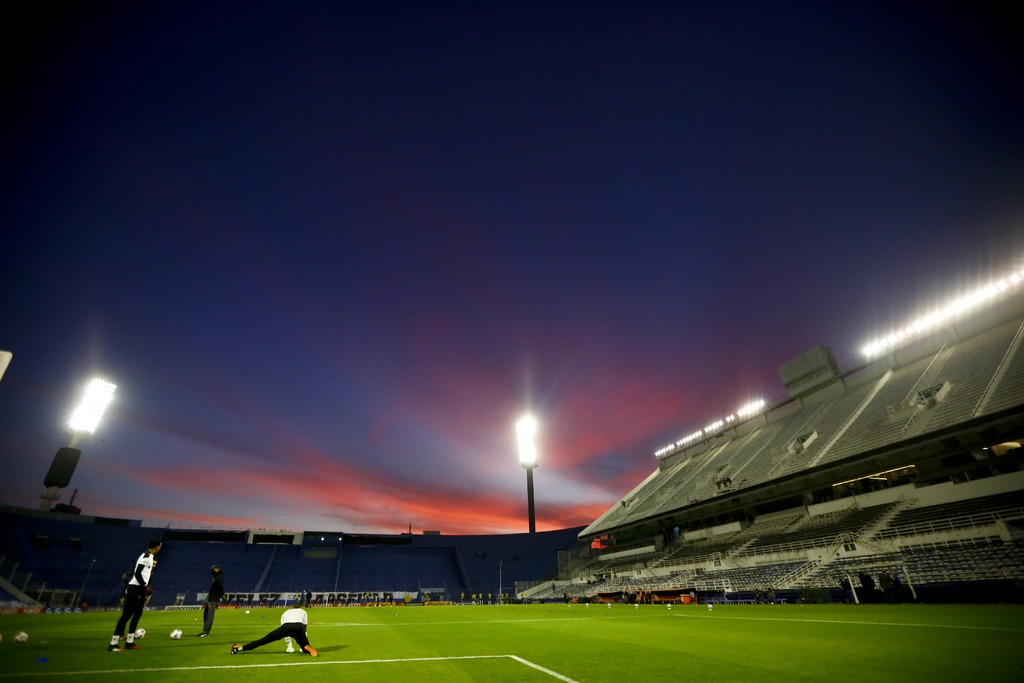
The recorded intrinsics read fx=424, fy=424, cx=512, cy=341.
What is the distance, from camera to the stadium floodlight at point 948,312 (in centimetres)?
3093

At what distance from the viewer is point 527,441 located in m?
67.8

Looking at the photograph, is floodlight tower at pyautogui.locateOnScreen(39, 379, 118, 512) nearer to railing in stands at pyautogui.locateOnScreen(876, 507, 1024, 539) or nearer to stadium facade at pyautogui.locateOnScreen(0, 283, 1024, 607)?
stadium facade at pyautogui.locateOnScreen(0, 283, 1024, 607)

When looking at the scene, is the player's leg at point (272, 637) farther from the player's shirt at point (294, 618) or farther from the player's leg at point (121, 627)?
the player's leg at point (121, 627)

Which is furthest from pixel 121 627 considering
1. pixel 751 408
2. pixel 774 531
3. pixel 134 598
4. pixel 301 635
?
pixel 751 408

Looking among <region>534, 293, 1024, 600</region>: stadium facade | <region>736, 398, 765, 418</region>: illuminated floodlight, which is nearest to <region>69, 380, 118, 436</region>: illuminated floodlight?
<region>534, 293, 1024, 600</region>: stadium facade

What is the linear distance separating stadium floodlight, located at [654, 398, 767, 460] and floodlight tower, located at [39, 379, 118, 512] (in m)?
69.6

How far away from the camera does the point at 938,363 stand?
108ft

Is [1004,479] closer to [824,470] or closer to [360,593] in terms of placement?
[824,470]

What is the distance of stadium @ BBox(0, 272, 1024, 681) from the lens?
783cm

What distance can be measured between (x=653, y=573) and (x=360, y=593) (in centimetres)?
4009

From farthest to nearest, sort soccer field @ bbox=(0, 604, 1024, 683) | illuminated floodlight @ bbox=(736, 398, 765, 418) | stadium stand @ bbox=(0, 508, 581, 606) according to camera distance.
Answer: illuminated floodlight @ bbox=(736, 398, 765, 418)
stadium stand @ bbox=(0, 508, 581, 606)
soccer field @ bbox=(0, 604, 1024, 683)

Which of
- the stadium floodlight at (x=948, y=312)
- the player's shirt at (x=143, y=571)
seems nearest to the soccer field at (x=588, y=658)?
the player's shirt at (x=143, y=571)

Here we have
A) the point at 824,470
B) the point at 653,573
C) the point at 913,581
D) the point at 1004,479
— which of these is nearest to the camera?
the point at 913,581

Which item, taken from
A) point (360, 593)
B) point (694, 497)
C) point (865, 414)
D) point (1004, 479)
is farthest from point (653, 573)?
point (360, 593)
